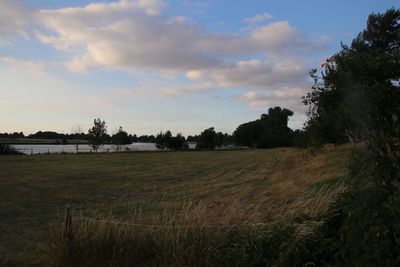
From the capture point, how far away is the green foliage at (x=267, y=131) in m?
128

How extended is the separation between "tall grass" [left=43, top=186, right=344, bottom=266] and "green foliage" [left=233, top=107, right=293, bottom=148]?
119773mm

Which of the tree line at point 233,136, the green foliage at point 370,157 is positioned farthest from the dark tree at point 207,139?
the green foliage at point 370,157

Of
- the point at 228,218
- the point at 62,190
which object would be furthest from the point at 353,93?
the point at 62,190

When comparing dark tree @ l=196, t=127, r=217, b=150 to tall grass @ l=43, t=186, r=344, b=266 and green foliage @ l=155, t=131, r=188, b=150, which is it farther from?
tall grass @ l=43, t=186, r=344, b=266

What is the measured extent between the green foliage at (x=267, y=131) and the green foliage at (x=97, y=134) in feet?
147

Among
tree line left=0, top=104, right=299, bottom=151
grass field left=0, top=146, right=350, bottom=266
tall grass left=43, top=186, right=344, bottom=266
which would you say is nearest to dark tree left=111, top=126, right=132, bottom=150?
tree line left=0, top=104, right=299, bottom=151

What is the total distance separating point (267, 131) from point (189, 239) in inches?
4946

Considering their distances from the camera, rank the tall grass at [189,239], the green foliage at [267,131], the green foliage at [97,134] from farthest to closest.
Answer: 1. the green foliage at [267,131]
2. the green foliage at [97,134]
3. the tall grass at [189,239]

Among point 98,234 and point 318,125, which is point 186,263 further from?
A: point 318,125

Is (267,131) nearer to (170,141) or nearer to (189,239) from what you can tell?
(170,141)

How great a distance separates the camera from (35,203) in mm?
→ 19750

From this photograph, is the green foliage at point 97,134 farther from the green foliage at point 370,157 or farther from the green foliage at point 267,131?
the green foliage at point 370,157

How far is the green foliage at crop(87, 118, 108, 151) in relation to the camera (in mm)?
102875

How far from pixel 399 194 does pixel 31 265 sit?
6143 millimetres
